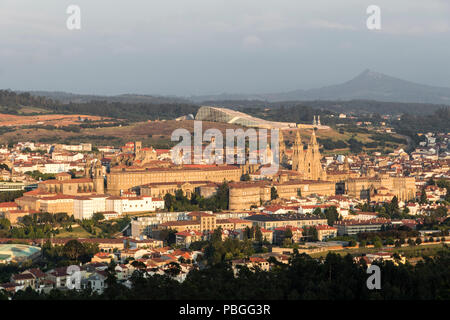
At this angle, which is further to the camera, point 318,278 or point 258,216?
point 258,216

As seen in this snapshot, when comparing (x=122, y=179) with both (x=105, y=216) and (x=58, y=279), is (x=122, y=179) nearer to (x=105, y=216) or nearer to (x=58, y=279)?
(x=105, y=216)

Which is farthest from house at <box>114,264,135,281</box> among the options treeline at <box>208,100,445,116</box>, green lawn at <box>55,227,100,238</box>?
treeline at <box>208,100,445,116</box>

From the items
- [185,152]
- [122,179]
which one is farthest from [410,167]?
[122,179]

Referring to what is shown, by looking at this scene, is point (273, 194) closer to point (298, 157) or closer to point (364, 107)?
point (298, 157)

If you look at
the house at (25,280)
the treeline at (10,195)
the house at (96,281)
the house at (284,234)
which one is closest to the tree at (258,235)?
the house at (284,234)

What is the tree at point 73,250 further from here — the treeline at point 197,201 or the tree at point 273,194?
the tree at point 273,194
